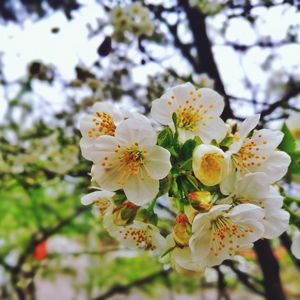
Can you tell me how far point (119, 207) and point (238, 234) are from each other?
0.20 metres

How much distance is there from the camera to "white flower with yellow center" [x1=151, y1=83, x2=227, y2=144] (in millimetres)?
656

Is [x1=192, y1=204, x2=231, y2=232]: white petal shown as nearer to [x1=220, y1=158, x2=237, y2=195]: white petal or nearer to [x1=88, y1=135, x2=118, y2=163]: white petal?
[x1=220, y1=158, x2=237, y2=195]: white petal

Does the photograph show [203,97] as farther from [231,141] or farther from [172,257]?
[172,257]

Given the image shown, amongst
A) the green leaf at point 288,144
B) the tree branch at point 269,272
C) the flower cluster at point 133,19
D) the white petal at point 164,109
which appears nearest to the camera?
the white petal at point 164,109

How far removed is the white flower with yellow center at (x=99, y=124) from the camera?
66 cm

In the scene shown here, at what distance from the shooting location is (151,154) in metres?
0.60

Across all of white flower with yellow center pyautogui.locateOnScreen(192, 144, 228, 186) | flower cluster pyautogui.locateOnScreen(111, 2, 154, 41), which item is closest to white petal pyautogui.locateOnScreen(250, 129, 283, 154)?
white flower with yellow center pyautogui.locateOnScreen(192, 144, 228, 186)

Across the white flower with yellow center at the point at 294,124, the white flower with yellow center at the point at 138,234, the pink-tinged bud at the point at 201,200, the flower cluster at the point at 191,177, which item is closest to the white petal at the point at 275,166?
the flower cluster at the point at 191,177

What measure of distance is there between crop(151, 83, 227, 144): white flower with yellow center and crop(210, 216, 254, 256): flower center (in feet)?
0.46

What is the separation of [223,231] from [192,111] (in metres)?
0.22

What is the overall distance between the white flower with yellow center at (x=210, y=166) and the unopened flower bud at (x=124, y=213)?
0.14 m

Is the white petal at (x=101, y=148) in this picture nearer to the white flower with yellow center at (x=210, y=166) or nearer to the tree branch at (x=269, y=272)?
the white flower with yellow center at (x=210, y=166)

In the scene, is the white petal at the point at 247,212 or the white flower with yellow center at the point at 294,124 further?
the white flower with yellow center at the point at 294,124

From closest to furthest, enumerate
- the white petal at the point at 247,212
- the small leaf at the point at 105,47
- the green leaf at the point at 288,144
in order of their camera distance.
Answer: the white petal at the point at 247,212 → the green leaf at the point at 288,144 → the small leaf at the point at 105,47
